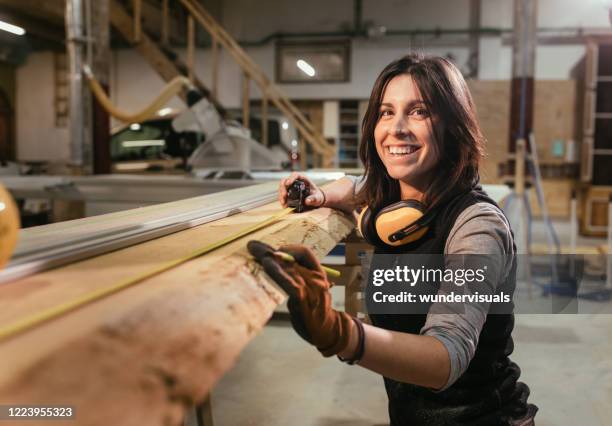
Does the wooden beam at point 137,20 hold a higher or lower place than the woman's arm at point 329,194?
higher

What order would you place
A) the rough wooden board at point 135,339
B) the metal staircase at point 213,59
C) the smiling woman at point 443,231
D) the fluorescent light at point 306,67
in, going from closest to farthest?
the rough wooden board at point 135,339 → the smiling woman at point 443,231 → the fluorescent light at point 306,67 → the metal staircase at point 213,59

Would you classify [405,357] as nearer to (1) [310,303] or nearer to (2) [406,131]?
(1) [310,303]

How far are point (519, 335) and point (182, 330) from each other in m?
3.61

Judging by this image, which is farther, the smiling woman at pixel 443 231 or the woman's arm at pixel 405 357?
the smiling woman at pixel 443 231

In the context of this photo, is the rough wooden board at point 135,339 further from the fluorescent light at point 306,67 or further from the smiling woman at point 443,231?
the fluorescent light at point 306,67

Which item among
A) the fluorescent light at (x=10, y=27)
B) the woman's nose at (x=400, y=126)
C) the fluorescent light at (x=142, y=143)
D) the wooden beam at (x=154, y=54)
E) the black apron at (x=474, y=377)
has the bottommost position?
the black apron at (x=474, y=377)

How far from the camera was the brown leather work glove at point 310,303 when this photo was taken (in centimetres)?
92

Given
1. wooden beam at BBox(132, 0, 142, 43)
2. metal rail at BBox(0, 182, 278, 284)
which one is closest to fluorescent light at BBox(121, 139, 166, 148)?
wooden beam at BBox(132, 0, 142, 43)

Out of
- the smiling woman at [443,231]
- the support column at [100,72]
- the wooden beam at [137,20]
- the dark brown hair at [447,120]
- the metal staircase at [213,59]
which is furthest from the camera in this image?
the metal staircase at [213,59]

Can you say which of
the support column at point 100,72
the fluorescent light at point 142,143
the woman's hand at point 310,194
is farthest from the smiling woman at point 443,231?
the fluorescent light at point 142,143

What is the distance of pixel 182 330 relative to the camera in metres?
0.70

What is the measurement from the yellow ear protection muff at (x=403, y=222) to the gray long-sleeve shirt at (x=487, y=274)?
0.10 meters

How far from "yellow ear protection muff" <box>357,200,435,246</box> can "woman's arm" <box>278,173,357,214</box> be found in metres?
0.57

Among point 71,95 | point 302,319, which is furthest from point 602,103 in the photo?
point 302,319
